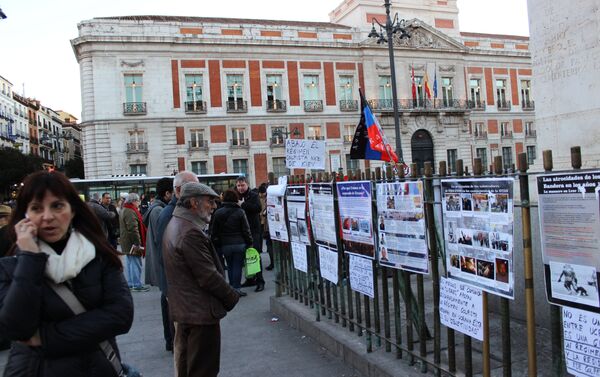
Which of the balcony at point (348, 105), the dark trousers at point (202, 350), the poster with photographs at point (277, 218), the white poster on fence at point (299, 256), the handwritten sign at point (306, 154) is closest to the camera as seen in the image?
the dark trousers at point (202, 350)

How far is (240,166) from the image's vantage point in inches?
1464

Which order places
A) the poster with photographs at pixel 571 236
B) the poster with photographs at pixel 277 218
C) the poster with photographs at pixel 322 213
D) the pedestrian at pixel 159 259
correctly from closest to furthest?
the poster with photographs at pixel 571 236 → the poster with photographs at pixel 322 213 → the pedestrian at pixel 159 259 → the poster with photographs at pixel 277 218

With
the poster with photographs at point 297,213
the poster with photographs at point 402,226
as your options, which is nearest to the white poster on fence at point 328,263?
the poster with photographs at point 297,213

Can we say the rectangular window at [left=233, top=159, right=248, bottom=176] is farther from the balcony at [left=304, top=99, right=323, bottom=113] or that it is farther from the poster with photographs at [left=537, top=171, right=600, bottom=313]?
the poster with photographs at [left=537, top=171, right=600, bottom=313]

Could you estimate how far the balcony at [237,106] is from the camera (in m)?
37.2

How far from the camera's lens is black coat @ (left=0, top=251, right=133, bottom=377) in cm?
192

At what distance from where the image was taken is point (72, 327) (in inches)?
79.2

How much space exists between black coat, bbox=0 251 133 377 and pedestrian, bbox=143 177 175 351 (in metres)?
3.03

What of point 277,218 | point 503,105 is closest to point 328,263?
point 277,218

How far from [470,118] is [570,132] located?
1644 inches

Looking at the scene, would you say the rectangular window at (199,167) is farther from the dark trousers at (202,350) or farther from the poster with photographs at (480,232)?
the poster with photographs at (480,232)

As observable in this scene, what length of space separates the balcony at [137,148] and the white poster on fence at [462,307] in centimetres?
3360

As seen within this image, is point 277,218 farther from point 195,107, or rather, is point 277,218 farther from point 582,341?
point 195,107

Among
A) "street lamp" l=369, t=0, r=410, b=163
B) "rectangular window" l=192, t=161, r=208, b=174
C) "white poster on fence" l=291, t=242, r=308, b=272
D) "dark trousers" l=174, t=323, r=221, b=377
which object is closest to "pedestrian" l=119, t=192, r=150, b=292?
"white poster on fence" l=291, t=242, r=308, b=272
